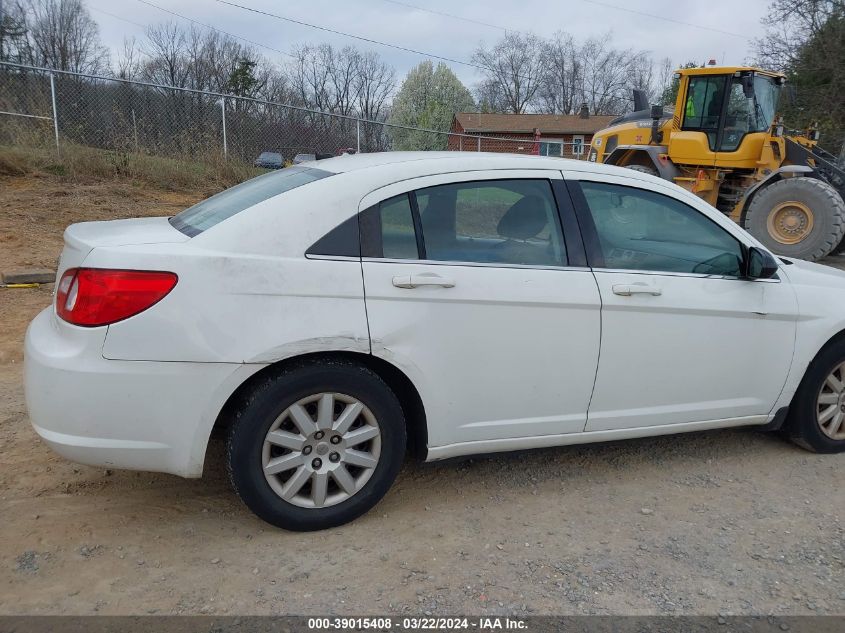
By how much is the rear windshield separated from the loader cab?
9.95 m

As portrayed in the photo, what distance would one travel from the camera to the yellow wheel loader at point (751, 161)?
Answer: 397 inches

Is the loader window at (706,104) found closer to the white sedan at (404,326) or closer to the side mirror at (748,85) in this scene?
the side mirror at (748,85)

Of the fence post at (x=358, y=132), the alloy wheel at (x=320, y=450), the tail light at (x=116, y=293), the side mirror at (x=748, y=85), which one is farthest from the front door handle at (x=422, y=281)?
the fence post at (x=358, y=132)

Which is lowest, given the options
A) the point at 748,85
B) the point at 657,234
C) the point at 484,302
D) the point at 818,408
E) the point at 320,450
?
the point at 818,408

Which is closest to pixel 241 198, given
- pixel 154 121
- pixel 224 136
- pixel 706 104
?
pixel 706 104

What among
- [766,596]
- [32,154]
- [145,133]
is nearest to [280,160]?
[145,133]

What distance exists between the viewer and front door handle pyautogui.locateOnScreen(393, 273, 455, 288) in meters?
2.91

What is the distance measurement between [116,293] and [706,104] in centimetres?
1141

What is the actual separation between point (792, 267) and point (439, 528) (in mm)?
2499

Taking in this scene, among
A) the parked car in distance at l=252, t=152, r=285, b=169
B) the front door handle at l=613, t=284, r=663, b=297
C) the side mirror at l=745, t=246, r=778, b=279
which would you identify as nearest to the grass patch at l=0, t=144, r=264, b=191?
the parked car in distance at l=252, t=152, r=285, b=169

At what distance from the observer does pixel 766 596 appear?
2643 mm

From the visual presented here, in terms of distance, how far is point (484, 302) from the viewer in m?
3.02

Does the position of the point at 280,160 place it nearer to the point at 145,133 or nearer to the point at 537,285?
the point at 145,133

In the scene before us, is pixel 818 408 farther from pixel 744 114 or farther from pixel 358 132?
pixel 358 132
